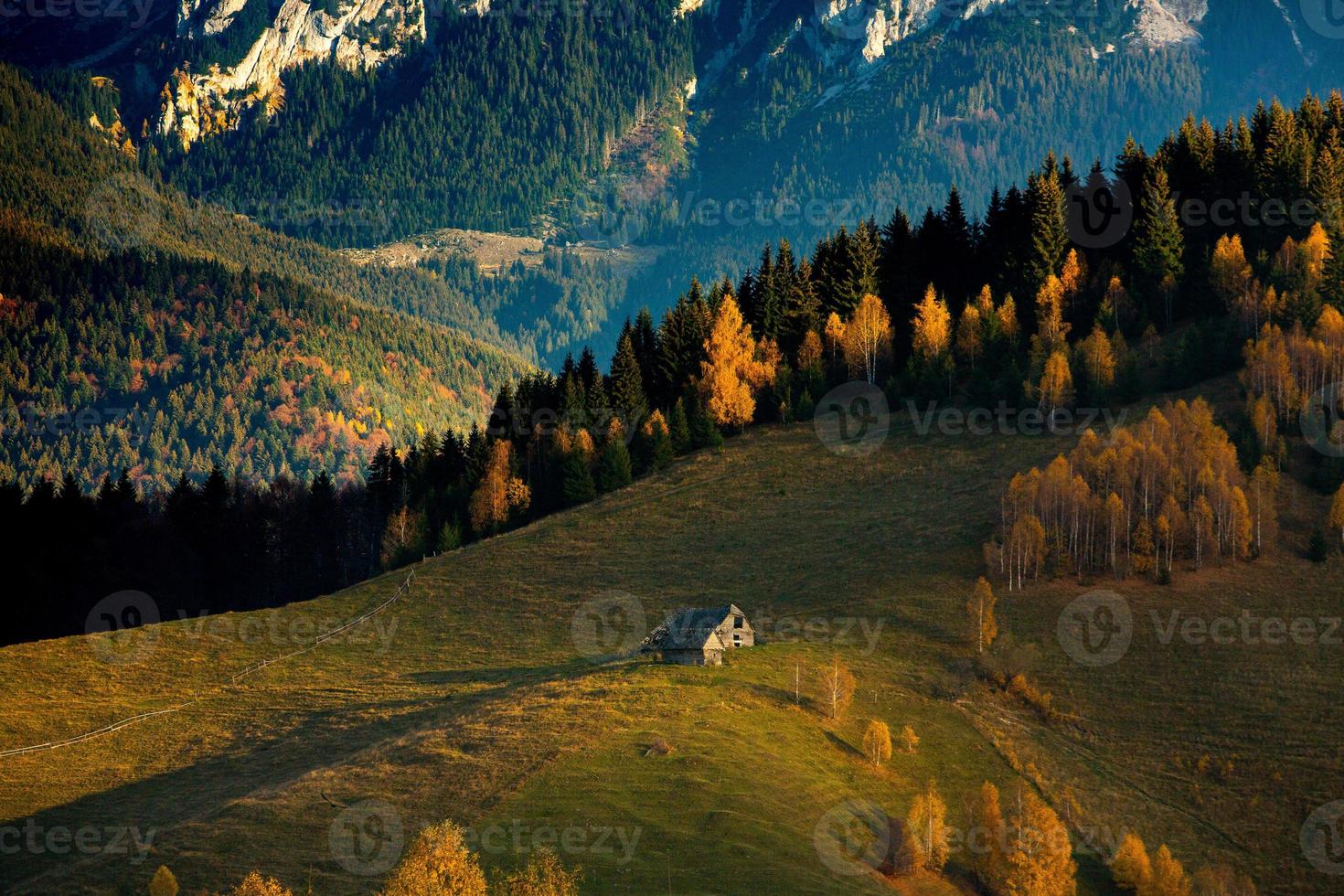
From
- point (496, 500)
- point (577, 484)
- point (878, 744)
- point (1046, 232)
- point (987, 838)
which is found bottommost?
point (987, 838)

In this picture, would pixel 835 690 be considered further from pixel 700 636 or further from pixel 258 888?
pixel 258 888

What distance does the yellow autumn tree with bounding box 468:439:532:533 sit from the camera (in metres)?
136

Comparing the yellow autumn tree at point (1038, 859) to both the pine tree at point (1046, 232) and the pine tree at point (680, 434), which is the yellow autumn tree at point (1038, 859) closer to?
the pine tree at point (680, 434)

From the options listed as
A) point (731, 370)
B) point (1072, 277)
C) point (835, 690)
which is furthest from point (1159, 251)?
point (835, 690)


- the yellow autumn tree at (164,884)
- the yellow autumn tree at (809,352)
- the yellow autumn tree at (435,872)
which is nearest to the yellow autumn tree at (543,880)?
the yellow autumn tree at (435,872)

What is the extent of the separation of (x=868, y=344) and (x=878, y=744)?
7730 cm

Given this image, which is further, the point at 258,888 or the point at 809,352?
the point at 809,352

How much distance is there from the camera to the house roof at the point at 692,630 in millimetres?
90312

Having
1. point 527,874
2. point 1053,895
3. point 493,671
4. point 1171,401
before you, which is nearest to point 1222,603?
point 1171,401

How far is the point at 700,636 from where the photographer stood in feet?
296

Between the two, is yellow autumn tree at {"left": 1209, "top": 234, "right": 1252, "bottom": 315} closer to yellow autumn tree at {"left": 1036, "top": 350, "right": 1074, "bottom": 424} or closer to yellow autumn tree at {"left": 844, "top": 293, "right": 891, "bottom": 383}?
yellow autumn tree at {"left": 1036, "top": 350, "right": 1074, "bottom": 424}

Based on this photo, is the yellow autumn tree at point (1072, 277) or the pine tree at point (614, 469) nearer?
the pine tree at point (614, 469)

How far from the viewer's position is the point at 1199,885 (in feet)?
224

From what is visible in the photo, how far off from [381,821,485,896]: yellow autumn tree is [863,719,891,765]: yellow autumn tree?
2747 cm
